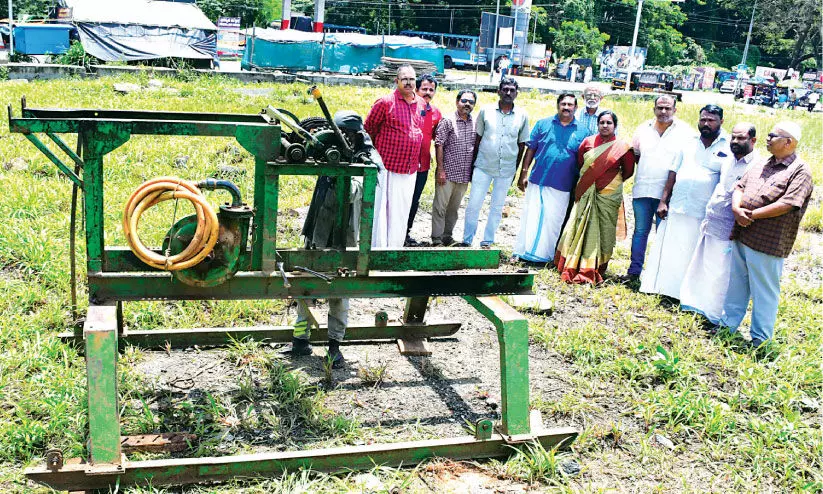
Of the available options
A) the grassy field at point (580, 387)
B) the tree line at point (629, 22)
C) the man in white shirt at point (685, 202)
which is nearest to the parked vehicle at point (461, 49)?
the tree line at point (629, 22)

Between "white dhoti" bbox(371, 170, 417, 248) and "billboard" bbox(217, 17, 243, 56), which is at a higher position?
"billboard" bbox(217, 17, 243, 56)

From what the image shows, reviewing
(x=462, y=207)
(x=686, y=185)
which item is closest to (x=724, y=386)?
(x=686, y=185)

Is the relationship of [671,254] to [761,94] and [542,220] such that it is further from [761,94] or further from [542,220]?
[761,94]

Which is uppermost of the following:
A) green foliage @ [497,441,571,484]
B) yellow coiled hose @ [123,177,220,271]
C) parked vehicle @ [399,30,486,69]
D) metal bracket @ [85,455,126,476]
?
parked vehicle @ [399,30,486,69]

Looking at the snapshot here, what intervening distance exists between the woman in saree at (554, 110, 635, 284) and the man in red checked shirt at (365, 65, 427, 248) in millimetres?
1678

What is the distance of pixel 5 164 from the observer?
852cm

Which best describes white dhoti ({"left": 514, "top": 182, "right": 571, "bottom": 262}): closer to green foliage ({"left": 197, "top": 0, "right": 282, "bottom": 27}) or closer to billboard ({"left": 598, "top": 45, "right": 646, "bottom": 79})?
green foliage ({"left": 197, "top": 0, "right": 282, "bottom": 27})

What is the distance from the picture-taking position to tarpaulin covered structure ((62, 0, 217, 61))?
24078 mm

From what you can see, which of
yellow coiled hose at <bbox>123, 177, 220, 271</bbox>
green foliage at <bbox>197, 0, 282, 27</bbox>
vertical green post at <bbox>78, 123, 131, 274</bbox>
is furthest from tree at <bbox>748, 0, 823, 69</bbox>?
vertical green post at <bbox>78, 123, 131, 274</bbox>

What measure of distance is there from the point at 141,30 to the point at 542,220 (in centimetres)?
2147

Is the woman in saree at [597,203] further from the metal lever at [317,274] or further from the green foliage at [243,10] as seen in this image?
the green foliage at [243,10]

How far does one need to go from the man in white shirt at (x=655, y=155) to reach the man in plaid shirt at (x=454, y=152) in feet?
5.42

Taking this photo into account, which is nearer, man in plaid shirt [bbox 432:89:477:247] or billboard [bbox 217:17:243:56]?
man in plaid shirt [bbox 432:89:477:247]

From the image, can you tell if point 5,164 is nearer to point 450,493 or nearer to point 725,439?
point 450,493
